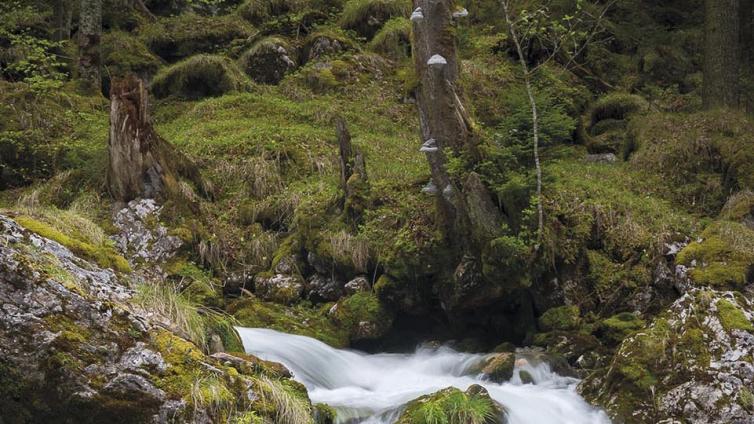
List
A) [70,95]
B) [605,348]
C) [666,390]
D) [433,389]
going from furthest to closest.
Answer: [70,95] < [605,348] < [433,389] < [666,390]

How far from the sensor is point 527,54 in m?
17.4

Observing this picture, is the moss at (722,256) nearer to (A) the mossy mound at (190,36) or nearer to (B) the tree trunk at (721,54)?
(B) the tree trunk at (721,54)

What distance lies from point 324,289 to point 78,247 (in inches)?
200

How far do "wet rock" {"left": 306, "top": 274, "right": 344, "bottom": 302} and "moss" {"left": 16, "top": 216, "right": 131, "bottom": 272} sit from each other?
4246 mm

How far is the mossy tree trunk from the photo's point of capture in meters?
15.3

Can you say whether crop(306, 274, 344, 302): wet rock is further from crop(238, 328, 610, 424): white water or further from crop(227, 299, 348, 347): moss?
crop(238, 328, 610, 424): white water

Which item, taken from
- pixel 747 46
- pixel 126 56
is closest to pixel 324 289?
pixel 126 56

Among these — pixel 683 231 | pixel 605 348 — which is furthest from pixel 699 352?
pixel 683 231

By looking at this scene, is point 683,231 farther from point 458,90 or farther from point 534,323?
point 458,90

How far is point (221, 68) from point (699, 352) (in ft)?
43.1

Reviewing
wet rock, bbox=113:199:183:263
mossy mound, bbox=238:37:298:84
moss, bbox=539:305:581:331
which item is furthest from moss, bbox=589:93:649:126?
wet rock, bbox=113:199:183:263

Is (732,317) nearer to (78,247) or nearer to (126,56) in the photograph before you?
(78,247)

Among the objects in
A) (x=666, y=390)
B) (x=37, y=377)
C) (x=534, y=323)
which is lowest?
(x=534, y=323)

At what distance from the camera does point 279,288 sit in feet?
34.7
